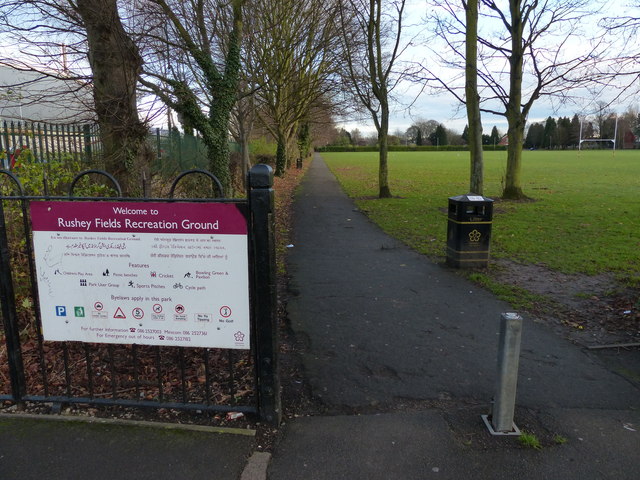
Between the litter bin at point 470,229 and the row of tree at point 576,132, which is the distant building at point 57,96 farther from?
the row of tree at point 576,132

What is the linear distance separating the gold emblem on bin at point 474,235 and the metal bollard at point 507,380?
4527mm

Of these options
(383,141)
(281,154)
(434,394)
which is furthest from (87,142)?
(281,154)

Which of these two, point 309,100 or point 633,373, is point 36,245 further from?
point 309,100

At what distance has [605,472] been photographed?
272 centimetres

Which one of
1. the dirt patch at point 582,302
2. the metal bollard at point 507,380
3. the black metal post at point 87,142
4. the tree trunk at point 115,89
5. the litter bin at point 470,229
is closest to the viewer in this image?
the metal bollard at point 507,380

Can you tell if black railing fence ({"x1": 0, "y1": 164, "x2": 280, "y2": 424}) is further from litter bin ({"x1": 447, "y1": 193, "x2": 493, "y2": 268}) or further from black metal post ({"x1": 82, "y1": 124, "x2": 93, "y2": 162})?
litter bin ({"x1": 447, "y1": 193, "x2": 493, "y2": 268})

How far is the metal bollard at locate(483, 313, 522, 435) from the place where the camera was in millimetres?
Result: 3084

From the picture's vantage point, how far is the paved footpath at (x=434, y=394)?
9.20 feet

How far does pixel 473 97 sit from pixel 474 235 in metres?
7.34

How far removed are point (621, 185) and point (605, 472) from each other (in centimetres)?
2440

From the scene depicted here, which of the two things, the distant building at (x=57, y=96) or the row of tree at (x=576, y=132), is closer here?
the distant building at (x=57, y=96)

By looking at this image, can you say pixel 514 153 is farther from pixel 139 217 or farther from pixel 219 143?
pixel 139 217

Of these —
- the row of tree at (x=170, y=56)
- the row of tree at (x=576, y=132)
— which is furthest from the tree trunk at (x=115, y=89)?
the row of tree at (x=576, y=132)

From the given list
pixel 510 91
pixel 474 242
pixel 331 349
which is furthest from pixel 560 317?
pixel 510 91
